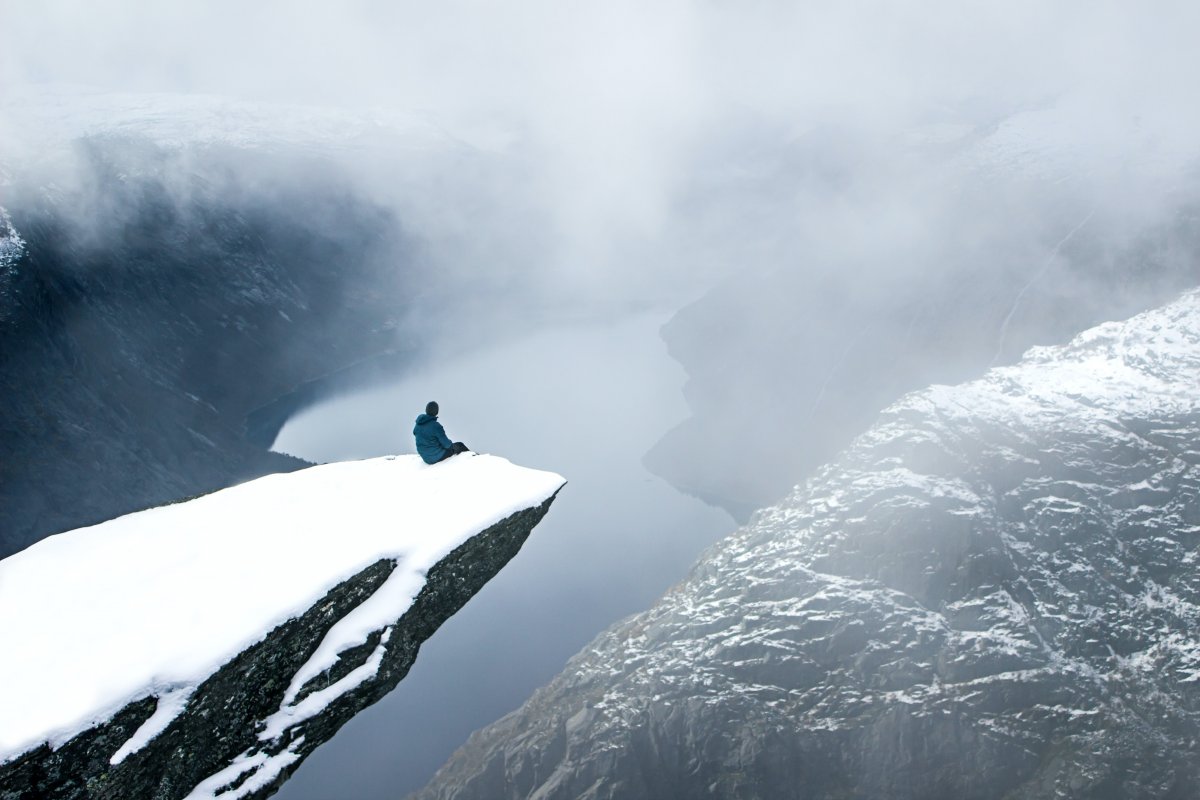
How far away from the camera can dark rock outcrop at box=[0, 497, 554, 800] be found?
540 inches

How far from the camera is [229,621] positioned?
52.5ft

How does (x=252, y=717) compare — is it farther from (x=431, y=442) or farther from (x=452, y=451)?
(x=452, y=451)

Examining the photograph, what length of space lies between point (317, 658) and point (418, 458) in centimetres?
889

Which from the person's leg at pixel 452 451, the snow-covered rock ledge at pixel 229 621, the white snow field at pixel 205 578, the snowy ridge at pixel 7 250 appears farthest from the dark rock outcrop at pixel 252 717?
the snowy ridge at pixel 7 250

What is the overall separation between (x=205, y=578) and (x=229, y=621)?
6.00 ft

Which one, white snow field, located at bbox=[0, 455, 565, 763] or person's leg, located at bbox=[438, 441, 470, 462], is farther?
person's leg, located at bbox=[438, 441, 470, 462]

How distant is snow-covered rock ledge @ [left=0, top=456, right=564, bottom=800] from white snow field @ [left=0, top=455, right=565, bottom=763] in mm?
43

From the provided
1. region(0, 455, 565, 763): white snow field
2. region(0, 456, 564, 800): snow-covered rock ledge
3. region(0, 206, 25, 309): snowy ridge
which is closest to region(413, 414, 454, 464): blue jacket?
region(0, 455, 565, 763): white snow field

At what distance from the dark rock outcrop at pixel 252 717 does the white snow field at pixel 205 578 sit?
0.86 feet

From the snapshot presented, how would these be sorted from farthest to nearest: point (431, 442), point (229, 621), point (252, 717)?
1. point (431, 442)
2. point (252, 717)
3. point (229, 621)

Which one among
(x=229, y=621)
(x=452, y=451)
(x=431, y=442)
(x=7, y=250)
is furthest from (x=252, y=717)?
(x=7, y=250)

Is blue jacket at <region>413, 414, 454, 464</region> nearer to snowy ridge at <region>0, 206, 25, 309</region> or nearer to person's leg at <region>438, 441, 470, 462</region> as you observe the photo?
person's leg at <region>438, 441, 470, 462</region>

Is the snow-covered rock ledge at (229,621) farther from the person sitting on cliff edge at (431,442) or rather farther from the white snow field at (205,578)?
the person sitting on cliff edge at (431,442)

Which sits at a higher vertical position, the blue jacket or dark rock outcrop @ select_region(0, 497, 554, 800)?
the blue jacket
